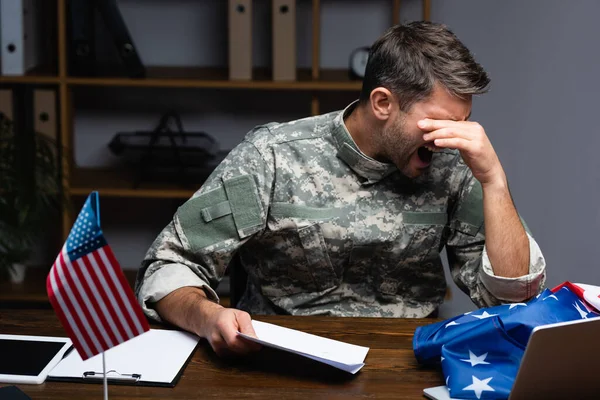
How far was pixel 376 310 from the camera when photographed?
1.85m

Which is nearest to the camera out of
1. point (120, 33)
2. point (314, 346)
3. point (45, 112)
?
point (314, 346)

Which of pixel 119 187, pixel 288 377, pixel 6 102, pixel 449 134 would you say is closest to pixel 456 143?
Answer: pixel 449 134

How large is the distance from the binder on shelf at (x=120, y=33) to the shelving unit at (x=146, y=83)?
0.19 feet

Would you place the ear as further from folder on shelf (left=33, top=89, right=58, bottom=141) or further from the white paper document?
folder on shelf (left=33, top=89, right=58, bottom=141)

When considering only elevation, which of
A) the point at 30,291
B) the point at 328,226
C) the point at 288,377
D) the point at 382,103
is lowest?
the point at 30,291

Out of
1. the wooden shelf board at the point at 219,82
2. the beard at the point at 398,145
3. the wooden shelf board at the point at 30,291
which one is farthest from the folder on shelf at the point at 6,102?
the beard at the point at 398,145

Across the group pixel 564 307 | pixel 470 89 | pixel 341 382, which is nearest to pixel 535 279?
pixel 564 307

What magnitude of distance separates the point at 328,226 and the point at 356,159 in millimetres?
148

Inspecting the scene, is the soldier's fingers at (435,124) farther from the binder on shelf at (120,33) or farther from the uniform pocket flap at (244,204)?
the binder on shelf at (120,33)

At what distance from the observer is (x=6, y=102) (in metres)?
3.00

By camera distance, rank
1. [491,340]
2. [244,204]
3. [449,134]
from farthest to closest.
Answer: [244,204] → [449,134] → [491,340]

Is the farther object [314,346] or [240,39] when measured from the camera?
[240,39]

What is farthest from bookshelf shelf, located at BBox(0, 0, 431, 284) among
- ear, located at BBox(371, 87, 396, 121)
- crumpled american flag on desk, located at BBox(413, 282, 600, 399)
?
crumpled american flag on desk, located at BBox(413, 282, 600, 399)

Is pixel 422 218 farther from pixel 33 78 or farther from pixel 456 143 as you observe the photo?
pixel 33 78
